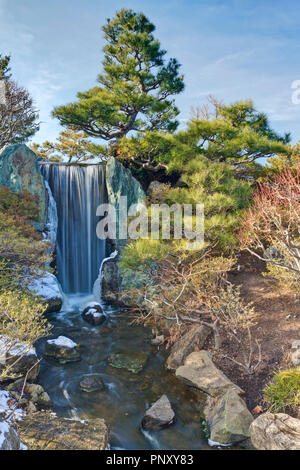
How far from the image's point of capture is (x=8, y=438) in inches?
170

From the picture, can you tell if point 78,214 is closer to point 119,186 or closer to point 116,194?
point 116,194

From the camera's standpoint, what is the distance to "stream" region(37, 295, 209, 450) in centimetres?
560

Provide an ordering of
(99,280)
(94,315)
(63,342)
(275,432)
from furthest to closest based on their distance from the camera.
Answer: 1. (99,280)
2. (94,315)
3. (63,342)
4. (275,432)

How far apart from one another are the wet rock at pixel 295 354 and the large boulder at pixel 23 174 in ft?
37.1

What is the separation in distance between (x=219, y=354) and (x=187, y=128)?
9.63 m

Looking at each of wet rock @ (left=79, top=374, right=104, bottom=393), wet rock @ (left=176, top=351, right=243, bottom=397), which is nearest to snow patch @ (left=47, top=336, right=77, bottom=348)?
wet rock @ (left=79, top=374, right=104, bottom=393)

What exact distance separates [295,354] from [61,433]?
17.4ft

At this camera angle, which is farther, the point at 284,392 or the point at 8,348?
the point at 284,392

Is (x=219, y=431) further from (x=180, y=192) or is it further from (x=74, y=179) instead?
(x=74, y=179)

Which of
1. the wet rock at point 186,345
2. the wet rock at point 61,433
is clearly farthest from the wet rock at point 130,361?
the wet rock at point 61,433

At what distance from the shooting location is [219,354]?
777 cm

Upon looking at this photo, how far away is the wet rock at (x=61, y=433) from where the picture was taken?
4.73 m

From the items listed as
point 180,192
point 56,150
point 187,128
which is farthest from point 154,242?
point 56,150

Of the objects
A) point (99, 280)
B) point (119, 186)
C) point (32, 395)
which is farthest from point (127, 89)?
point (32, 395)
